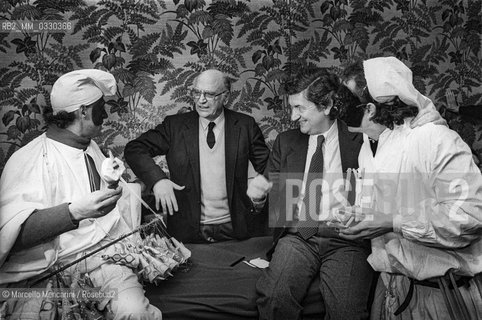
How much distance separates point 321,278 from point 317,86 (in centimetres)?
81

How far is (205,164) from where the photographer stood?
8.21ft

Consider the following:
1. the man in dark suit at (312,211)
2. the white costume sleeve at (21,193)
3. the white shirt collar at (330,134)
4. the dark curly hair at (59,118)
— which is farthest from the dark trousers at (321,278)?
the dark curly hair at (59,118)

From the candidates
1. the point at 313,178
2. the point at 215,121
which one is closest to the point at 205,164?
the point at 215,121

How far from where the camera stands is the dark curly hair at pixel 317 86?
238 centimetres

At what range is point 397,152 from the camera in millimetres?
2029

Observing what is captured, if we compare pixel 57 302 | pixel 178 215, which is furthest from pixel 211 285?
pixel 57 302

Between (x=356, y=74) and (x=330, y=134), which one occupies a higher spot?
(x=356, y=74)

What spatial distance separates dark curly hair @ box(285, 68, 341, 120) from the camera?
2.38 meters

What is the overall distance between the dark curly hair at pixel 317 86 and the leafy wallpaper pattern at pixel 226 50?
164 millimetres

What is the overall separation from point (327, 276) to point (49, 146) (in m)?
1.17
